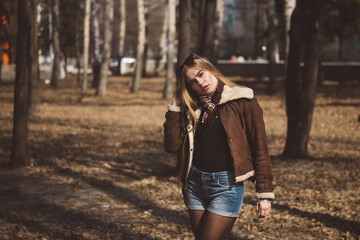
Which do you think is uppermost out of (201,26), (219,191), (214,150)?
(201,26)

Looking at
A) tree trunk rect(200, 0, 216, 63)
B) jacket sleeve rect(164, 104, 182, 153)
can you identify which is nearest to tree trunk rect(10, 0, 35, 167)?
tree trunk rect(200, 0, 216, 63)

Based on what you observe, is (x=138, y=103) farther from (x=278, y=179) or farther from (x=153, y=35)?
(x=153, y=35)

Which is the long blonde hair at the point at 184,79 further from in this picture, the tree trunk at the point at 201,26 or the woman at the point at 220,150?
the tree trunk at the point at 201,26

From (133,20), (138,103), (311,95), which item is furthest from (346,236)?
(133,20)

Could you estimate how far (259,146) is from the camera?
3.41 metres

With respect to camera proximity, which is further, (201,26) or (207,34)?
(201,26)

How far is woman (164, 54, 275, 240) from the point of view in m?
3.40

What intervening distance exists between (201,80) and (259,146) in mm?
574

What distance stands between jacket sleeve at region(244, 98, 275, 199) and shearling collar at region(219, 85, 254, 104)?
0.18ft

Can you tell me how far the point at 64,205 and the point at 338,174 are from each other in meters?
4.72

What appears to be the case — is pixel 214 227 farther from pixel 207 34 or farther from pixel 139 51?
pixel 139 51

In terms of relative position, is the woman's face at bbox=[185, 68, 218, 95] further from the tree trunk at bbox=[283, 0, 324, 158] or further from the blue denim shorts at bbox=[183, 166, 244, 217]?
the tree trunk at bbox=[283, 0, 324, 158]

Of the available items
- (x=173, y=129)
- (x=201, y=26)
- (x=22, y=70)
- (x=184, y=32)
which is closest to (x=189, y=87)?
(x=173, y=129)

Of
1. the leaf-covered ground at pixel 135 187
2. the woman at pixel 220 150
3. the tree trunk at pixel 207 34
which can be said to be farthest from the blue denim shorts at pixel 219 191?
the tree trunk at pixel 207 34
